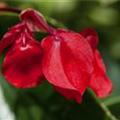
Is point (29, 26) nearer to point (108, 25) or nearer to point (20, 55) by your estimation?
point (20, 55)

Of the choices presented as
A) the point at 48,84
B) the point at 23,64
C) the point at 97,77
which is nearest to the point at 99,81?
the point at 97,77

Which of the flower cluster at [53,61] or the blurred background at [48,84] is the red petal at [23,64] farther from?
the blurred background at [48,84]

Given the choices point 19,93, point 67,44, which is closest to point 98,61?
point 67,44

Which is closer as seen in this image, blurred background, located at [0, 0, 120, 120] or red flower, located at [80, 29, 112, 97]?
red flower, located at [80, 29, 112, 97]

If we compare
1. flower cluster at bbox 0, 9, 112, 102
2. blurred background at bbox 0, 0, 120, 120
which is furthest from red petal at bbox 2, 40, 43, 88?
blurred background at bbox 0, 0, 120, 120

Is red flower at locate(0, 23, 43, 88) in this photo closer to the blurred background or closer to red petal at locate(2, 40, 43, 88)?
red petal at locate(2, 40, 43, 88)

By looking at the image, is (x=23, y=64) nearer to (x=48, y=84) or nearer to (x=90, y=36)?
(x=90, y=36)
